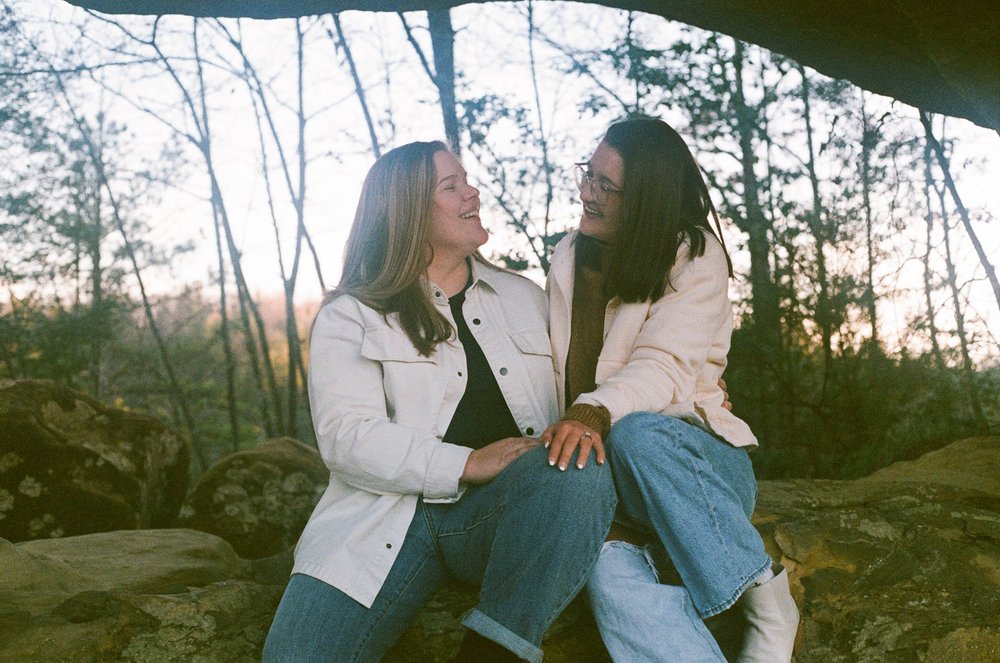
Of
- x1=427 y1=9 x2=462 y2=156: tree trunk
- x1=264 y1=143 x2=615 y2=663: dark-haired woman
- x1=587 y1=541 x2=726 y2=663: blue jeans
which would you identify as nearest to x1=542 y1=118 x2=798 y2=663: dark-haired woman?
x1=587 y1=541 x2=726 y2=663: blue jeans

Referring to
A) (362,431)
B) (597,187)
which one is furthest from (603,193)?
(362,431)

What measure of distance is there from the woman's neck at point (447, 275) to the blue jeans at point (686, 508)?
0.88 metres

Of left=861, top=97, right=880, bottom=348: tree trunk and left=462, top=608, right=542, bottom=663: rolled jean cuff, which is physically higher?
left=861, top=97, right=880, bottom=348: tree trunk

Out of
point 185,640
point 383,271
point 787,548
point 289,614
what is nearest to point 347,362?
point 383,271

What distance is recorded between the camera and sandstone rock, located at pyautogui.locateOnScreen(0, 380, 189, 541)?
15.3 ft

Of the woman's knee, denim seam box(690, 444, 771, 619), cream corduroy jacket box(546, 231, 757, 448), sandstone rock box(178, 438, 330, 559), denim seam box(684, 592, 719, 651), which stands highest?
cream corduroy jacket box(546, 231, 757, 448)

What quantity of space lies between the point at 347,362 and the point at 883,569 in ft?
6.28

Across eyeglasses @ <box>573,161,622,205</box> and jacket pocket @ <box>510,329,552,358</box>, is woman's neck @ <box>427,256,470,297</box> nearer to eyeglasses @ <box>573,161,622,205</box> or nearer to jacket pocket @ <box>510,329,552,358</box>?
jacket pocket @ <box>510,329,552,358</box>

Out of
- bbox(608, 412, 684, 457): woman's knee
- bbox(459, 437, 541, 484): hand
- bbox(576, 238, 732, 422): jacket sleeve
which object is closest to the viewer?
bbox(608, 412, 684, 457): woman's knee

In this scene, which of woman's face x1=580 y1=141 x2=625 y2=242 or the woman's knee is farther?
woman's face x1=580 y1=141 x2=625 y2=242

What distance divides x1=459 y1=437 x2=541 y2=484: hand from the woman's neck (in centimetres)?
72

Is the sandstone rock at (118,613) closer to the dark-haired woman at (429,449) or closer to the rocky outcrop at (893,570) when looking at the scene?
the dark-haired woman at (429,449)

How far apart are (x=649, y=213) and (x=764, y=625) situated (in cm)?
124

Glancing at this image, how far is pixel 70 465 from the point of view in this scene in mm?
4754
